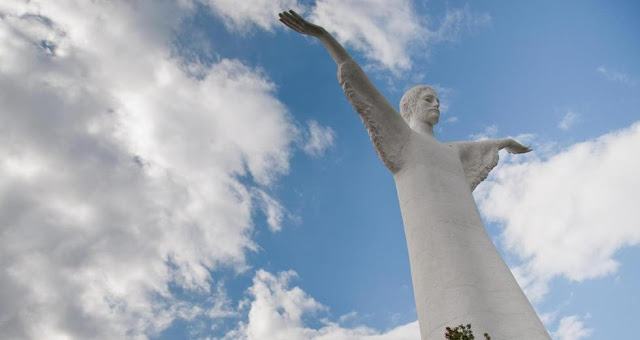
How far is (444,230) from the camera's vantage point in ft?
20.9

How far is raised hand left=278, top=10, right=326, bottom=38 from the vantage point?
716 centimetres

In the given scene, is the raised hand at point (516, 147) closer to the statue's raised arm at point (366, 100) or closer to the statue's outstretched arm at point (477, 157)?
the statue's outstretched arm at point (477, 157)

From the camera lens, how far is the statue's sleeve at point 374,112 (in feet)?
23.7

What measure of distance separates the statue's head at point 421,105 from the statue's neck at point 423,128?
0.07 meters

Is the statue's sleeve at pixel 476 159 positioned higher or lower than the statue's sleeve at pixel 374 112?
higher

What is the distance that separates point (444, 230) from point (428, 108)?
2596 millimetres

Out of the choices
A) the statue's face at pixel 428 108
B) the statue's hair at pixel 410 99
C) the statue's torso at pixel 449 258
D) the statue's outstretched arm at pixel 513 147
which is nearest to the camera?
the statue's torso at pixel 449 258

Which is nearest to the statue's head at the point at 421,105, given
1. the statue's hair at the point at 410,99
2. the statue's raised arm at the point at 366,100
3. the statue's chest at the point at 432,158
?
the statue's hair at the point at 410,99

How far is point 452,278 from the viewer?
5.91 metres

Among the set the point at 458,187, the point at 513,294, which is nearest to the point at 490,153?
the point at 458,187

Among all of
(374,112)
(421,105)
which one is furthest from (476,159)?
(374,112)

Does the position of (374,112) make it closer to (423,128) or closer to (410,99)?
(423,128)

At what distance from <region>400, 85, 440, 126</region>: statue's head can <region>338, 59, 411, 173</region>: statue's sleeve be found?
1.14 metres

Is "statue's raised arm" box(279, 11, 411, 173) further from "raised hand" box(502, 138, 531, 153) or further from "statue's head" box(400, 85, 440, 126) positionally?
"raised hand" box(502, 138, 531, 153)
